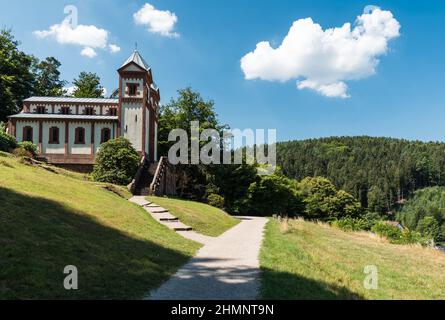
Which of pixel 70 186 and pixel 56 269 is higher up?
pixel 70 186

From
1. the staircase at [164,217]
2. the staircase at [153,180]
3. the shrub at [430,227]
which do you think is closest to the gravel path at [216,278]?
the staircase at [164,217]

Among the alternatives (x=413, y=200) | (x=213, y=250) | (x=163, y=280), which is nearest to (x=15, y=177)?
(x=213, y=250)

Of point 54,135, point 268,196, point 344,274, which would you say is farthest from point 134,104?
point 344,274

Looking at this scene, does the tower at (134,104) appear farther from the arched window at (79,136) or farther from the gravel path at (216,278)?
the gravel path at (216,278)

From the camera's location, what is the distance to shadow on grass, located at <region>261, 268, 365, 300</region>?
7.73m

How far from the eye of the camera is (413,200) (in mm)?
151375

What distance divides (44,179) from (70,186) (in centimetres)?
144

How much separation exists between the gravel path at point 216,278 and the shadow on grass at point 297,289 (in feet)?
0.97

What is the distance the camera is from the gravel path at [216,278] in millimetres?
7590

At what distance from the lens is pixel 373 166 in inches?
6319

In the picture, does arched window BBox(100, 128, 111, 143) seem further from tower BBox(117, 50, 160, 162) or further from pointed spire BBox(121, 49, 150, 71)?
pointed spire BBox(121, 49, 150, 71)

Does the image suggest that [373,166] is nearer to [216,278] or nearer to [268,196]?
[268,196]

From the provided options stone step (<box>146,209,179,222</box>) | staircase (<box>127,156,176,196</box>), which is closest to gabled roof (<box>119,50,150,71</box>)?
staircase (<box>127,156,176,196</box>)
